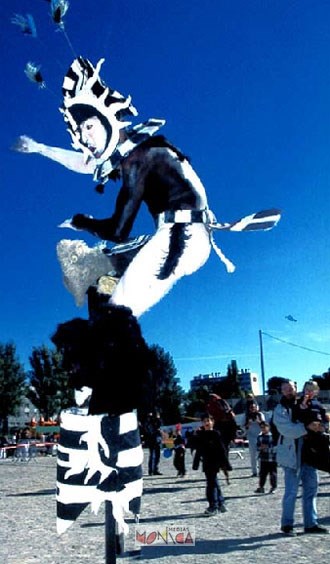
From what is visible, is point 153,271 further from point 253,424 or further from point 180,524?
point 253,424

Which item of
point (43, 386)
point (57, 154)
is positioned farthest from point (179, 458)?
point (43, 386)

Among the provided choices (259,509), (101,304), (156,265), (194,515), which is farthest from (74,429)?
(259,509)

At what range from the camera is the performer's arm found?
2.94 m

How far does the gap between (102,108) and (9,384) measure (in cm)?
5108

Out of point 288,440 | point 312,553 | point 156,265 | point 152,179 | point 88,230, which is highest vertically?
point 152,179

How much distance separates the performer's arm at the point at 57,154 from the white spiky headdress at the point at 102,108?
194 mm

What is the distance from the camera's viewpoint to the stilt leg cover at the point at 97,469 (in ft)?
7.77

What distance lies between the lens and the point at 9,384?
168 ft

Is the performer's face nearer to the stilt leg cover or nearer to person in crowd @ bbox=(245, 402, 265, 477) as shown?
the stilt leg cover

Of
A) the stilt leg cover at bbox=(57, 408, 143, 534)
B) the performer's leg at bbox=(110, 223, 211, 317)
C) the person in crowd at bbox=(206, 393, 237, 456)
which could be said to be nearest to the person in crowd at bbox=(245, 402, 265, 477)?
the person in crowd at bbox=(206, 393, 237, 456)

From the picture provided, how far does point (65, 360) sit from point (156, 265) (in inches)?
22.5

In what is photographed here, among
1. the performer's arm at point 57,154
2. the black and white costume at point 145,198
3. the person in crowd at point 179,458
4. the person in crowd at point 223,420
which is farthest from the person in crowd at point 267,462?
the performer's arm at point 57,154

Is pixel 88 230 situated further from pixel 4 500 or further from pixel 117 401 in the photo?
pixel 4 500

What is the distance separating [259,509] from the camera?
852 centimetres
